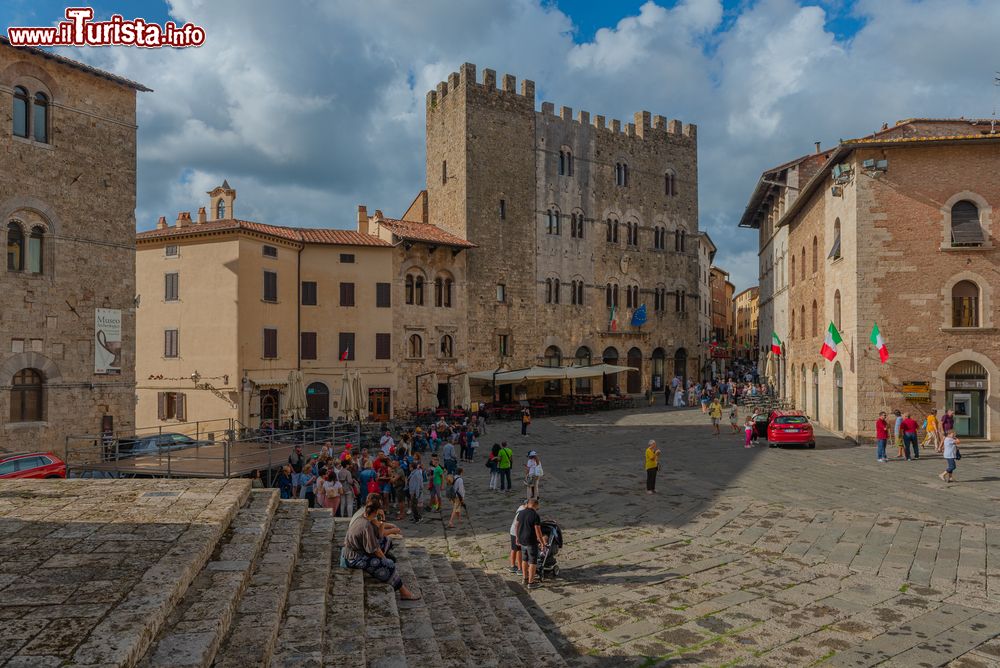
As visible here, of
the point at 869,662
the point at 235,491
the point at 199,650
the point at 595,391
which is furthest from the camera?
the point at 595,391

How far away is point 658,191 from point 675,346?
10046 mm

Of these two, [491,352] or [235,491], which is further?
[491,352]

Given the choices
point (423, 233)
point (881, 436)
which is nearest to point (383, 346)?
point (423, 233)

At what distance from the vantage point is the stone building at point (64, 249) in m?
19.3

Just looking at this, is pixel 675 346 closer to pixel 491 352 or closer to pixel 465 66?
pixel 491 352

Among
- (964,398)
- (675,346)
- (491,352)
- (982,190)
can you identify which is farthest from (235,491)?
(675,346)

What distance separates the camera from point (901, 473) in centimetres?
1747

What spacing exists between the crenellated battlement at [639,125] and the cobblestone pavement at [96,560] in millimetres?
35244

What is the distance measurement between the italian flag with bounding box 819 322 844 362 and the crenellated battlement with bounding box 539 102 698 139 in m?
22.5

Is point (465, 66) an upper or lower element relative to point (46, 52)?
upper

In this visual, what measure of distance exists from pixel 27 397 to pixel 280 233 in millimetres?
13832

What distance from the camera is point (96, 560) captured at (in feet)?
21.7

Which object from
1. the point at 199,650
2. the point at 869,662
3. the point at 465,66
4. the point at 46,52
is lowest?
the point at 869,662

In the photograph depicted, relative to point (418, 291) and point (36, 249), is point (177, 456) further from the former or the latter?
point (418, 291)
